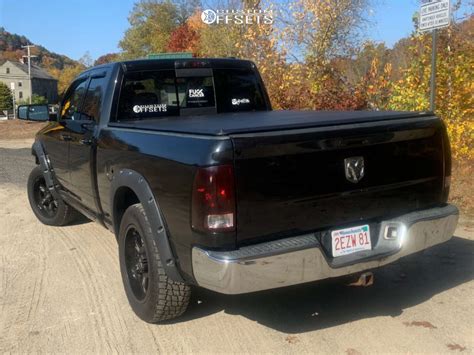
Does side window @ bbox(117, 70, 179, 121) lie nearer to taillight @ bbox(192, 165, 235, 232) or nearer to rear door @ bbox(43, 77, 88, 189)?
rear door @ bbox(43, 77, 88, 189)

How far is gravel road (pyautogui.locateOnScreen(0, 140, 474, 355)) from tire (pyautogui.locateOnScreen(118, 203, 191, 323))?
0.15 m

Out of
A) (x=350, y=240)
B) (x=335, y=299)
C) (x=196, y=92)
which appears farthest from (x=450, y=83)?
(x=350, y=240)

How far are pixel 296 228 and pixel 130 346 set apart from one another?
4.57ft

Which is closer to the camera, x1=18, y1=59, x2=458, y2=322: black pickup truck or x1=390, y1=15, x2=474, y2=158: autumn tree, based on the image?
x1=18, y1=59, x2=458, y2=322: black pickup truck

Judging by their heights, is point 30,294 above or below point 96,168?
below

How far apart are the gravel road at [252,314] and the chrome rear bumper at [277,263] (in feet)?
1.20

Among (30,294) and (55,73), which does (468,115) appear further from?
(55,73)

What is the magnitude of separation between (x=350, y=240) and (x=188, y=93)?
7.88 feet

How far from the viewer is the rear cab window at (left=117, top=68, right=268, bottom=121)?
468 cm

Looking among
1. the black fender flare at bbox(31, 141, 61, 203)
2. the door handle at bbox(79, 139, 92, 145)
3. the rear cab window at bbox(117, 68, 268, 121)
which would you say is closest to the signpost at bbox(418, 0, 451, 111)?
the rear cab window at bbox(117, 68, 268, 121)

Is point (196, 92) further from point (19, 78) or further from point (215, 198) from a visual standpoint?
point (19, 78)

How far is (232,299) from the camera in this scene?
4.29 metres

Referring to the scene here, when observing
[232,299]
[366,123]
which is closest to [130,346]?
[232,299]

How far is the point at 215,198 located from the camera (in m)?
2.96
